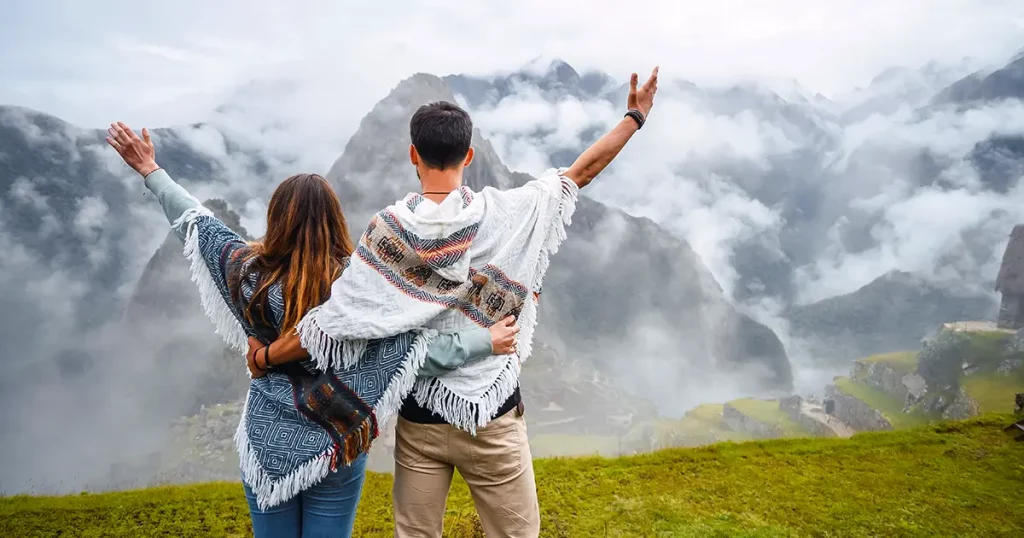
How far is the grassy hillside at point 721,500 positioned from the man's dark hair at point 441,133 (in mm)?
2506

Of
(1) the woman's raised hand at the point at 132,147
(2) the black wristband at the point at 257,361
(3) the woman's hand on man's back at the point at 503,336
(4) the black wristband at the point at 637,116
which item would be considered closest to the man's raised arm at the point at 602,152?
(4) the black wristband at the point at 637,116

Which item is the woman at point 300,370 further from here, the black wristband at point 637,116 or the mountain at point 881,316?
the mountain at point 881,316

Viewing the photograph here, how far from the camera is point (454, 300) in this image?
1596 millimetres

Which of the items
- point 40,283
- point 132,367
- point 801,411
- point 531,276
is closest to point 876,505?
point 531,276

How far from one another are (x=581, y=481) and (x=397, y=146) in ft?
296

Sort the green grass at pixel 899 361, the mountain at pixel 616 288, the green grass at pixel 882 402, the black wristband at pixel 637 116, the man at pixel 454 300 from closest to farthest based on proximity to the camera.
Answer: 1. the man at pixel 454 300
2. the black wristband at pixel 637 116
3. the green grass at pixel 882 402
4. the green grass at pixel 899 361
5. the mountain at pixel 616 288

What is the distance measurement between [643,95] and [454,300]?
3.27 feet

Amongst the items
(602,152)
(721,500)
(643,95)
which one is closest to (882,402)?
(721,500)

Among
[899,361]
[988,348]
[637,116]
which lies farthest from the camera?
[899,361]

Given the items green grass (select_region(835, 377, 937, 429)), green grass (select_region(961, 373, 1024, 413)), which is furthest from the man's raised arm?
green grass (select_region(835, 377, 937, 429))

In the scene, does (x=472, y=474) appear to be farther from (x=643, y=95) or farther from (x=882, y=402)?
(x=882, y=402)

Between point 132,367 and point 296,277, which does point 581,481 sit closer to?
point 296,277

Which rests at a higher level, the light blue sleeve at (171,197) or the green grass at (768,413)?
the light blue sleeve at (171,197)

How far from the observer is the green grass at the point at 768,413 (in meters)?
48.4
